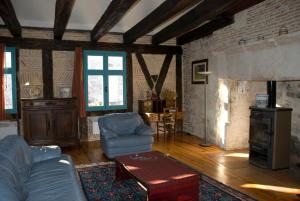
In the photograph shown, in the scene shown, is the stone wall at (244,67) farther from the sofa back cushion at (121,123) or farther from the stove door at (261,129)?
the sofa back cushion at (121,123)

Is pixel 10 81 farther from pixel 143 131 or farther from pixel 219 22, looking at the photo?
pixel 219 22

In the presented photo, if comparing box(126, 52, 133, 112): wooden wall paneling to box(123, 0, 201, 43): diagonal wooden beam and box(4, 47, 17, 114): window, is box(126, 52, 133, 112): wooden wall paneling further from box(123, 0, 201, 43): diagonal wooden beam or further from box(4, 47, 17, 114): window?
box(4, 47, 17, 114): window

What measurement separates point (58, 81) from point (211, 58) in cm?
390

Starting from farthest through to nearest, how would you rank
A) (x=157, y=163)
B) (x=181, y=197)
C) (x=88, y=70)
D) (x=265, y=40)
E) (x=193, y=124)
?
(x=193, y=124), (x=88, y=70), (x=265, y=40), (x=157, y=163), (x=181, y=197)

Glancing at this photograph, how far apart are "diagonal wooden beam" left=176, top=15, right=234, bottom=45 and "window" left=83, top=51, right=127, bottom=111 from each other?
5.94 ft

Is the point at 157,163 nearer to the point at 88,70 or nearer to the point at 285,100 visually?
the point at 285,100

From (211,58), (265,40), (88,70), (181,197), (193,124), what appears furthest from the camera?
(193,124)

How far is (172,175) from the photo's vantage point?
9.93 feet

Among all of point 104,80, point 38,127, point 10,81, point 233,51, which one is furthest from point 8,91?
point 233,51

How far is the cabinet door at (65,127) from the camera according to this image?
592 cm

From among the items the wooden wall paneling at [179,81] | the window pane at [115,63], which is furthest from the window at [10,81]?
the wooden wall paneling at [179,81]

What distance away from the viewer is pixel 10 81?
614 cm

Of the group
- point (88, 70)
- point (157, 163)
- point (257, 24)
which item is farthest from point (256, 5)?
point (88, 70)

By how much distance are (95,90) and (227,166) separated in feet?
12.8
